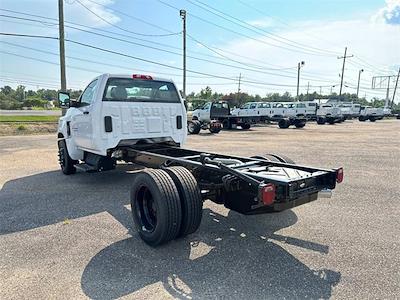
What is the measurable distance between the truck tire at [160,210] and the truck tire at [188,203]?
0.06 m

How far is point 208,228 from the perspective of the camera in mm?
4266

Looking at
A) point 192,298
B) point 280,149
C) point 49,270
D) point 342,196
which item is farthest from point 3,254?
point 280,149

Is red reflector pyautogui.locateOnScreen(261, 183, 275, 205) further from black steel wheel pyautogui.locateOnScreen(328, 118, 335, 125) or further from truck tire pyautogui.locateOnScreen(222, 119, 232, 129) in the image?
black steel wheel pyautogui.locateOnScreen(328, 118, 335, 125)

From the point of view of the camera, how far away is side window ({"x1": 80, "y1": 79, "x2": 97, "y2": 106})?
6.19m

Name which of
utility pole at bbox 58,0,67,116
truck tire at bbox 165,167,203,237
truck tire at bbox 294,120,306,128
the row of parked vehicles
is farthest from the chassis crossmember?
truck tire at bbox 294,120,306,128

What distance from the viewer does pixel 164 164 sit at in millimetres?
4996

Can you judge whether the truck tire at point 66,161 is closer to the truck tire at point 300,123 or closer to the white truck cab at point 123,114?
the white truck cab at point 123,114

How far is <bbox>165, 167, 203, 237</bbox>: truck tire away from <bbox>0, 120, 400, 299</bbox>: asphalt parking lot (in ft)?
0.86

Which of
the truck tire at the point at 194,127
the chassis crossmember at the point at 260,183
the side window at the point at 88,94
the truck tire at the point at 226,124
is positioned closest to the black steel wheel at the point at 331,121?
the truck tire at the point at 226,124

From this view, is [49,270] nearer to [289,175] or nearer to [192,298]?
[192,298]

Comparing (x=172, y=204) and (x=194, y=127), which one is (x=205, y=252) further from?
(x=194, y=127)

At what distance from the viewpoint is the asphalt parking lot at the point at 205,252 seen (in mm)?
2875

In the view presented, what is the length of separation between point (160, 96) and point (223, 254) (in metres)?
3.88

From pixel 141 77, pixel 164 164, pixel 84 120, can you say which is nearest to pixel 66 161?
pixel 84 120
